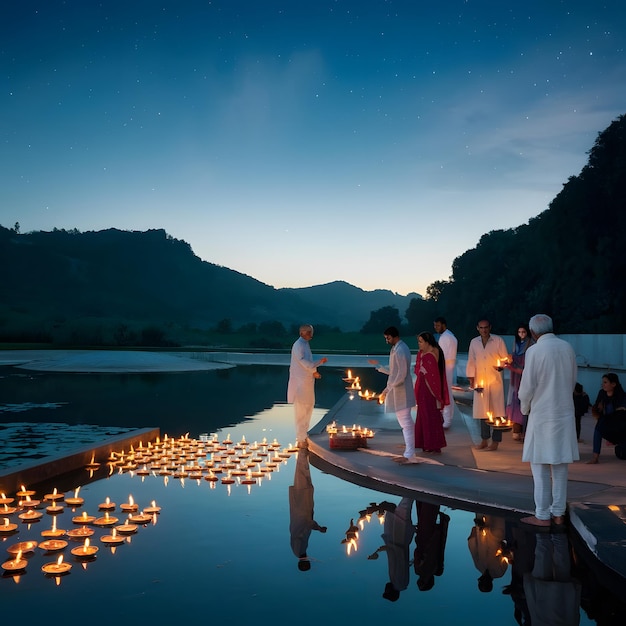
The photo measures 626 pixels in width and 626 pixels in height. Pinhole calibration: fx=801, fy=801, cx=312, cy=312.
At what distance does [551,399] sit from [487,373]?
5257mm

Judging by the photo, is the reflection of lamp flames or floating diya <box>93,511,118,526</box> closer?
the reflection of lamp flames

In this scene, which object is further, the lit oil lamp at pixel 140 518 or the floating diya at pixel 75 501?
the floating diya at pixel 75 501

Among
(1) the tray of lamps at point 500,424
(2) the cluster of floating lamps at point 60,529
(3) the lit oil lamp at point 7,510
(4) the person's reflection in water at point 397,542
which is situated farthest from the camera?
(1) the tray of lamps at point 500,424

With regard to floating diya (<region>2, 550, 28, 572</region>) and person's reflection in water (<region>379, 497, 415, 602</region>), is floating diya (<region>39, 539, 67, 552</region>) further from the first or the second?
person's reflection in water (<region>379, 497, 415, 602</region>)

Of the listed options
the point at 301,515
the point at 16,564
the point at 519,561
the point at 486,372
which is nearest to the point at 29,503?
the point at 16,564

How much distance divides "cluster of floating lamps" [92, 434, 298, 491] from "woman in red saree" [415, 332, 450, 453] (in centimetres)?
219

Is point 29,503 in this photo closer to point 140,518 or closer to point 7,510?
point 7,510

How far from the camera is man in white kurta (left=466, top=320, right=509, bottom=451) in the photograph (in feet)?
41.0

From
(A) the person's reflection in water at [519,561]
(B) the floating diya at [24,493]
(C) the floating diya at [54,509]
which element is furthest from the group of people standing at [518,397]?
(B) the floating diya at [24,493]

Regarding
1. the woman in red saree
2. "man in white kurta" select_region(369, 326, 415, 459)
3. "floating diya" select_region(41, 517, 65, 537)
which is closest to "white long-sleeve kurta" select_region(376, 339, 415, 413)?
"man in white kurta" select_region(369, 326, 415, 459)

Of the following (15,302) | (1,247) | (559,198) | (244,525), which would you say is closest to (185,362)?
(559,198)

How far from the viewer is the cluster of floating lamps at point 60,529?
6160 millimetres

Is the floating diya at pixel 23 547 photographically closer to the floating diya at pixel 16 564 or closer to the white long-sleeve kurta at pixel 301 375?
the floating diya at pixel 16 564

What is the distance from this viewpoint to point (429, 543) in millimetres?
7129
